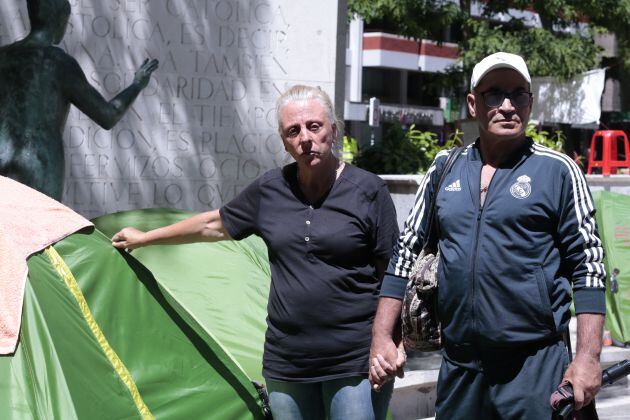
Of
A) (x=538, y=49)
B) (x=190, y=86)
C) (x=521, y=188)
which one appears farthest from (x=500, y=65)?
(x=538, y=49)

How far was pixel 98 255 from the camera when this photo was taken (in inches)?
163

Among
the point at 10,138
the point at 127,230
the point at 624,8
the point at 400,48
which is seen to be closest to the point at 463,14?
the point at 624,8

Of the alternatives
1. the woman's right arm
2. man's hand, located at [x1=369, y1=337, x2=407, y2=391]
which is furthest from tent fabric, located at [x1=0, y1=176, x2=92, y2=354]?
man's hand, located at [x1=369, y1=337, x2=407, y2=391]

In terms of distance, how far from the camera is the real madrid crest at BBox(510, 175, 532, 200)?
3.06 meters

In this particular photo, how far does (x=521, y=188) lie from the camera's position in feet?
10.1

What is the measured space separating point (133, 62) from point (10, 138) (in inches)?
90.8

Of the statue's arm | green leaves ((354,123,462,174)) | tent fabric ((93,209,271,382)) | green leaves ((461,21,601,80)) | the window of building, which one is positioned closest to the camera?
tent fabric ((93,209,271,382))

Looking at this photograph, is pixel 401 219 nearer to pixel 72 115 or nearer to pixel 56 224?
pixel 72 115

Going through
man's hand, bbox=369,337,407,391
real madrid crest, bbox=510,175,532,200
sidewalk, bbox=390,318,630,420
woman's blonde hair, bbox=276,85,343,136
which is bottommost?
sidewalk, bbox=390,318,630,420

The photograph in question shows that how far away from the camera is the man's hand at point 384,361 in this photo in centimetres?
330

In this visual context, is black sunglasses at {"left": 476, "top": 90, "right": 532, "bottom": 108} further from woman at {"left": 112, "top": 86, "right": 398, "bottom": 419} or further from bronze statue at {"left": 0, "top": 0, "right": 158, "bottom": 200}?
bronze statue at {"left": 0, "top": 0, "right": 158, "bottom": 200}

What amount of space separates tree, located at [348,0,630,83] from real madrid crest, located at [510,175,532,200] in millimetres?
16413

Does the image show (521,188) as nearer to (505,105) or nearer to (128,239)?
(505,105)

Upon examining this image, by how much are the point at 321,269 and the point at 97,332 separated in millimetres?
921
